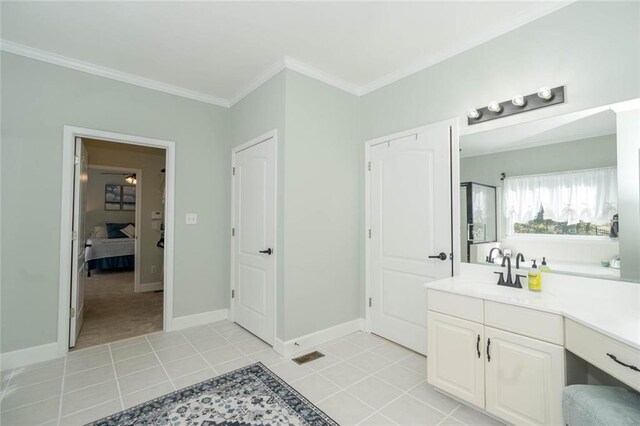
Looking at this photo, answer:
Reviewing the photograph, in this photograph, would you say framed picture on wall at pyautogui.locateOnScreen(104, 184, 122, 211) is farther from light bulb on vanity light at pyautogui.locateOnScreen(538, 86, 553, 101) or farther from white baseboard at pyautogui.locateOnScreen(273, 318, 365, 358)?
light bulb on vanity light at pyautogui.locateOnScreen(538, 86, 553, 101)

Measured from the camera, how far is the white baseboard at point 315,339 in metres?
2.73

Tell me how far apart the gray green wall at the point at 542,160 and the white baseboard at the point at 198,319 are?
122 inches

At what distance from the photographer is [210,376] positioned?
7.72 feet

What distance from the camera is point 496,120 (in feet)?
7.54

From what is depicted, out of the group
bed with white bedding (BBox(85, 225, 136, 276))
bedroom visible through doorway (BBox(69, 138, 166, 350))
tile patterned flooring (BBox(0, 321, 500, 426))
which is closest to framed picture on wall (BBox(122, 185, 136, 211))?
bedroom visible through doorway (BBox(69, 138, 166, 350))

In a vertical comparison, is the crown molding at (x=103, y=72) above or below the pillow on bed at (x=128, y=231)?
above

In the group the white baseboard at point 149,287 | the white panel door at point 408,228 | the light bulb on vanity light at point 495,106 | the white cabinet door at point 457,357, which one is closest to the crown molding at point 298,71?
the white panel door at point 408,228

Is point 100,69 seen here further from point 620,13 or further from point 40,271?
point 620,13

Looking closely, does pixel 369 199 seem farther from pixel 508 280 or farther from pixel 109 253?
pixel 109 253

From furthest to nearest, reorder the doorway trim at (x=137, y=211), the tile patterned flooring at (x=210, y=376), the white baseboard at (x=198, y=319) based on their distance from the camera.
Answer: the doorway trim at (x=137, y=211) < the white baseboard at (x=198, y=319) < the tile patterned flooring at (x=210, y=376)

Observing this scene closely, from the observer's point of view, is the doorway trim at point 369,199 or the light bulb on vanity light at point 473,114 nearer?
the light bulb on vanity light at point 473,114

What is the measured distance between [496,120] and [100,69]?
11.9ft

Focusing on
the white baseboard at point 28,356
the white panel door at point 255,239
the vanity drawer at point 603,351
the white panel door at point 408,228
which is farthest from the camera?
the white panel door at point 255,239

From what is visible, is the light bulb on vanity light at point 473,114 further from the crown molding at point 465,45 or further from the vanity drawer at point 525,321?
the vanity drawer at point 525,321
